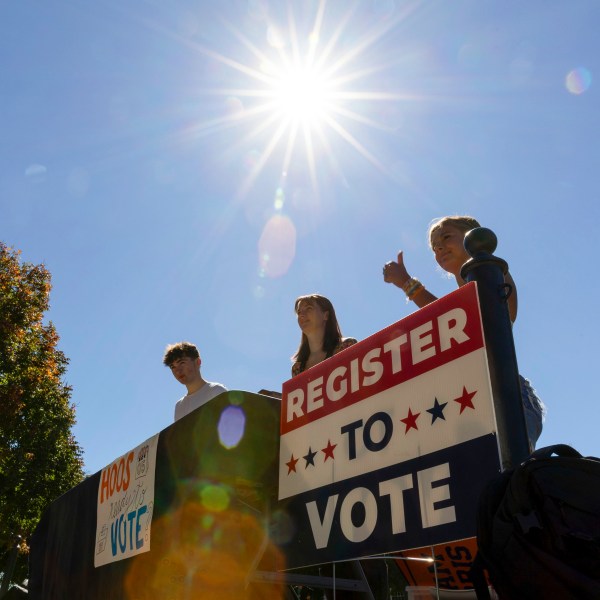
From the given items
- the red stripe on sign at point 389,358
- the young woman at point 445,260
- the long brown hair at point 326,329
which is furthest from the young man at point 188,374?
the red stripe on sign at point 389,358

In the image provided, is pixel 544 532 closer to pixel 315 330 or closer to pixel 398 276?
pixel 398 276

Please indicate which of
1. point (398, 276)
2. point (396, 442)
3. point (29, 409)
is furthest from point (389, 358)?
point (29, 409)

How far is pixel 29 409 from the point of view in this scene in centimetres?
1591

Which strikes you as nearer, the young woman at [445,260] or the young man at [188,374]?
the young woman at [445,260]

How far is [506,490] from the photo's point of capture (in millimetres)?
1252

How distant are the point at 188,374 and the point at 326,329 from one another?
1.49 meters

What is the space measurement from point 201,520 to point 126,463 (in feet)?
2.81

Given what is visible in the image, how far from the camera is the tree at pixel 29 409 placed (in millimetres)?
14195

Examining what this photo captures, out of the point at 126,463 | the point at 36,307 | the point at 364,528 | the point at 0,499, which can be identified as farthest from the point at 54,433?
the point at 364,528

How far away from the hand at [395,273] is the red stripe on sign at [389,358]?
30.8 inches

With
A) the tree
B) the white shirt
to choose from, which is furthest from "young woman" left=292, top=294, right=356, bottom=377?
the tree

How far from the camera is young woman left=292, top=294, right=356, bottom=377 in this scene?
3.52 metres

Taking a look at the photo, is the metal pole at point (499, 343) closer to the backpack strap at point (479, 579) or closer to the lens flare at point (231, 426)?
the backpack strap at point (479, 579)

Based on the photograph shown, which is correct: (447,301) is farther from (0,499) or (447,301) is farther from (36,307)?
(0,499)
